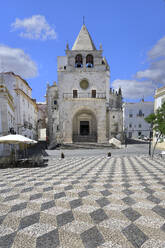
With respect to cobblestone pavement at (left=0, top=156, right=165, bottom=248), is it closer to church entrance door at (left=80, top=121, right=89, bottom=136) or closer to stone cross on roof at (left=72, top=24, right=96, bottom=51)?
church entrance door at (left=80, top=121, right=89, bottom=136)

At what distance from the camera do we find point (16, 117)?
22.2 meters

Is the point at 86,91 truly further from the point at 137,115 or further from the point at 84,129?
the point at 137,115

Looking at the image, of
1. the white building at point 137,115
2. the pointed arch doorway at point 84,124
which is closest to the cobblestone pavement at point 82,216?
the pointed arch doorway at point 84,124

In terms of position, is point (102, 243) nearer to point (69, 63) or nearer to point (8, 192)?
point (8, 192)

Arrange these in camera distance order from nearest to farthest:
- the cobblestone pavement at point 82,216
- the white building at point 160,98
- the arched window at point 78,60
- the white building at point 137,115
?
the cobblestone pavement at point 82,216 → the white building at point 160,98 → the arched window at point 78,60 → the white building at point 137,115

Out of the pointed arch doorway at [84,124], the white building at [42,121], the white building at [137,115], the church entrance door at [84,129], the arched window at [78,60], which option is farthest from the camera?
the white building at [42,121]

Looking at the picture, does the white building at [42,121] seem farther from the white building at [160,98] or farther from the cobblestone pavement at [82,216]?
the cobblestone pavement at [82,216]

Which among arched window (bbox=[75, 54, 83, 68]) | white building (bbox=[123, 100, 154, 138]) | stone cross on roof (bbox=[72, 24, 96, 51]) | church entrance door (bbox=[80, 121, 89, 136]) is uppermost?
stone cross on roof (bbox=[72, 24, 96, 51])

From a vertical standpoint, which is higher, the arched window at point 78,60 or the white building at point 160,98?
the arched window at point 78,60

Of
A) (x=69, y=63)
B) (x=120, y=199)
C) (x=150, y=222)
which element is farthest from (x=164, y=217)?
(x=69, y=63)

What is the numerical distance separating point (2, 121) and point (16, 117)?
769 cm

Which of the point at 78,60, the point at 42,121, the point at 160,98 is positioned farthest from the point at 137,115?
the point at 42,121

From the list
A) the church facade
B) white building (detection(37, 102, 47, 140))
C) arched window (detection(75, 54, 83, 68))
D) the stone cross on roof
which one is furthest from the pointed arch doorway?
white building (detection(37, 102, 47, 140))

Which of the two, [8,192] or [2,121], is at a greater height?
[2,121]
